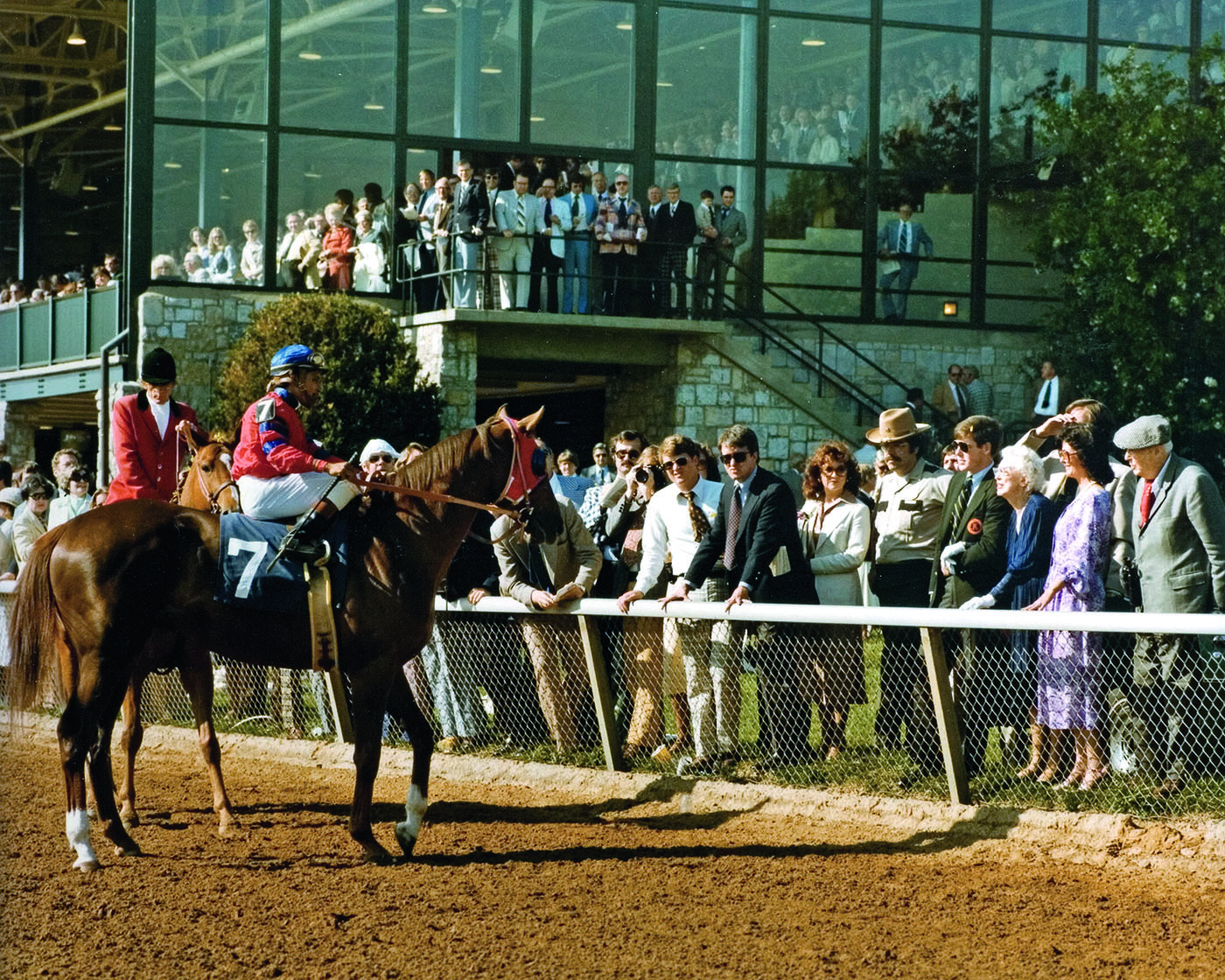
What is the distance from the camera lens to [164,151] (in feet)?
67.2

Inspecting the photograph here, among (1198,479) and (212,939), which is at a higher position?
(1198,479)

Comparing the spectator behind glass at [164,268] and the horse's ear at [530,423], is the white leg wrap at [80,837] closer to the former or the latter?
the horse's ear at [530,423]

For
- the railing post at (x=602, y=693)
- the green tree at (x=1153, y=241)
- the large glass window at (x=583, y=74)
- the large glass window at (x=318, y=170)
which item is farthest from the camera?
the large glass window at (x=583, y=74)

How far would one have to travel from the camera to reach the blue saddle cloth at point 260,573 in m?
7.23

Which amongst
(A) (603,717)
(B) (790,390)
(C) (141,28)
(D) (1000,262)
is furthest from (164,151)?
(A) (603,717)

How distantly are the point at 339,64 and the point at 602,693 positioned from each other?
14308 millimetres

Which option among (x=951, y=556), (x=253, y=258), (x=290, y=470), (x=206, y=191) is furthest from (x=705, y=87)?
(x=290, y=470)

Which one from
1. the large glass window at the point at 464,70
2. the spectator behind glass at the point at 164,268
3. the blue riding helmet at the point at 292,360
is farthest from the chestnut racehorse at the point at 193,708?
the large glass window at the point at 464,70

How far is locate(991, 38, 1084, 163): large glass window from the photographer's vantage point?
22.5 meters

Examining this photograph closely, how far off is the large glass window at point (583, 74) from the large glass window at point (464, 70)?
329 mm

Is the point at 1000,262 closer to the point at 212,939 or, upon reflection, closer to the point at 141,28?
the point at 141,28

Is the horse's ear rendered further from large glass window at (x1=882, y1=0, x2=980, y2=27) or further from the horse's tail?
large glass window at (x1=882, y1=0, x2=980, y2=27)

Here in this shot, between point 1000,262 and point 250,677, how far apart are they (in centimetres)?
1511

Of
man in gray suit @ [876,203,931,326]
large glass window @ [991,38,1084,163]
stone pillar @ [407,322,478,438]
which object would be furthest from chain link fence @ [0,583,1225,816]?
large glass window @ [991,38,1084,163]
